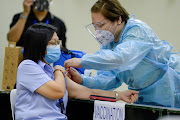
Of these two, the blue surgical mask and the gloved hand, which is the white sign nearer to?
the gloved hand

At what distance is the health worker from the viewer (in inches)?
64.8

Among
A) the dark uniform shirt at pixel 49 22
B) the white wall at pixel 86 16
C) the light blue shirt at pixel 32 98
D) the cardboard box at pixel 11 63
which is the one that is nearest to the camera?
the light blue shirt at pixel 32 98

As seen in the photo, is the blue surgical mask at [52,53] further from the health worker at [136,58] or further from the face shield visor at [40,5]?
the face shield visor at [40,5]

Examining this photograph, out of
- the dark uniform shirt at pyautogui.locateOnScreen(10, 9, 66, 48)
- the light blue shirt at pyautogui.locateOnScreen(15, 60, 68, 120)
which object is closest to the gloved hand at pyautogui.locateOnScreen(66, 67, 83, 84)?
the light blue shirt at pyautogui.locateOnScreen(15, 60, 68, 120)

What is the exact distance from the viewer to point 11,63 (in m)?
3.14

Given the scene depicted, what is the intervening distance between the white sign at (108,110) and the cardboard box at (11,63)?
1728mm

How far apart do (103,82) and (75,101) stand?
356mm

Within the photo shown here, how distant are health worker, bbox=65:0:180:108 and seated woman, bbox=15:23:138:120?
0.41 feet

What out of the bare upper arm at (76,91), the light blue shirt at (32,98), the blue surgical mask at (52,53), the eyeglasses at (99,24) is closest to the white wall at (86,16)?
the blue surgical mask at (52,53)

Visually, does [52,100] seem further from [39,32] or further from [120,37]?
[120,37]

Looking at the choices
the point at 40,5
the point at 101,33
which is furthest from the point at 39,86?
the point at 40,5

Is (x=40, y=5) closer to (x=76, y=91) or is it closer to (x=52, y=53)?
(x=52, y=53)

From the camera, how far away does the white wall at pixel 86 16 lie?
13.4 ft

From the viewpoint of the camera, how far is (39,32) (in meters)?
1.74
